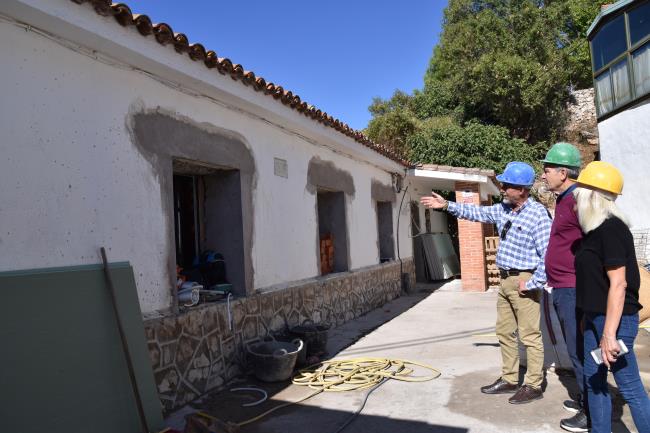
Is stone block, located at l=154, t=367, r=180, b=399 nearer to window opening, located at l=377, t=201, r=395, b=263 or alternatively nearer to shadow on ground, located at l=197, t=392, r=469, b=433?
shadow on ground, located at l=197, t=392, r=469, b=433

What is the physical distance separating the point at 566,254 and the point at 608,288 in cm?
78

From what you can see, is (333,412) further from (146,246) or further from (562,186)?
(562,186)

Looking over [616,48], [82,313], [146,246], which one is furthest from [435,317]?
[616,48]

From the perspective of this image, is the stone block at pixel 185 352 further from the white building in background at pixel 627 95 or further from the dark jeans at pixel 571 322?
the white building in background at pixel 627 95

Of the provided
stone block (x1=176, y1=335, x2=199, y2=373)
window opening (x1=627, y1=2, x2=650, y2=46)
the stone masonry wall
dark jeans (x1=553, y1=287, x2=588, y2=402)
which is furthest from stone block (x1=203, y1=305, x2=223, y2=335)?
window opening (x1=627, y1=2, x2=650, y2=46)

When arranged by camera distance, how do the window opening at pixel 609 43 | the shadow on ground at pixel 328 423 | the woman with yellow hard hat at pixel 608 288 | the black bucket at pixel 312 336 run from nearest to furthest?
the woman with yellow hard hat at pixel 608 288 → the shadow on ground at pixel 328 423 → the black bucket at pixel 312 336 → the window opening at pixel 609 43

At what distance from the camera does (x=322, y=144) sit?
792cm

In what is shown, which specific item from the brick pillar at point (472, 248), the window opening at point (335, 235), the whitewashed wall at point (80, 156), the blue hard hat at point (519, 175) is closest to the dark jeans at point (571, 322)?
the blue hard hat at point (519, 175)

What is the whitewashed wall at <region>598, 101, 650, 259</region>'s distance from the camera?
11875 mm

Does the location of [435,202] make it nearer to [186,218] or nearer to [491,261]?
[186,218]

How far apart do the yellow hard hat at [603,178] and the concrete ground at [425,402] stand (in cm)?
182

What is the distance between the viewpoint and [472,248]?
1196 centimetres

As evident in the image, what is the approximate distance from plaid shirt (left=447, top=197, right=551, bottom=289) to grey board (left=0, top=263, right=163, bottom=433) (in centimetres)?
307

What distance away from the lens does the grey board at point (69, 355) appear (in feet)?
9.36
